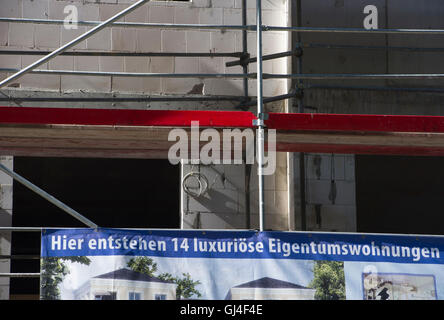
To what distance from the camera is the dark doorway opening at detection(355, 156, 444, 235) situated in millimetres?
11031

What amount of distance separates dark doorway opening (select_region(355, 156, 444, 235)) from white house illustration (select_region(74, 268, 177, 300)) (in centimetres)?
453

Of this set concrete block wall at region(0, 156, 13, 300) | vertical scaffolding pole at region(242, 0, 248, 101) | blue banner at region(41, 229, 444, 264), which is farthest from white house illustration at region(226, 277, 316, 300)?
concrete block wall at region(0, 156, 13, 300)

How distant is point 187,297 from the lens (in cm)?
706

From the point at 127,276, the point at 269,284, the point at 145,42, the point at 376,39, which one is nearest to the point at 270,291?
the point at 269,284

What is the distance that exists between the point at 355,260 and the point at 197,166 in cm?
355

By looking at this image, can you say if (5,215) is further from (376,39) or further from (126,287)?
(376,39)

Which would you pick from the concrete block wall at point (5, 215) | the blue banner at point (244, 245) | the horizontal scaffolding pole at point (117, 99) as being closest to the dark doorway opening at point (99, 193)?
Answer: the concrete block wall at point (5, 215)

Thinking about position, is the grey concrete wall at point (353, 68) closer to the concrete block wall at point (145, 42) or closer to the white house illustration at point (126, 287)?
the concrete block wall at point (145, 42)

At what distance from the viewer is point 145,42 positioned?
1054 centimetres

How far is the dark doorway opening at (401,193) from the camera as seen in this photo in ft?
36.2

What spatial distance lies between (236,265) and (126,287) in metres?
0.97

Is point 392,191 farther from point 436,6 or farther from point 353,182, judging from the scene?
point 436,6

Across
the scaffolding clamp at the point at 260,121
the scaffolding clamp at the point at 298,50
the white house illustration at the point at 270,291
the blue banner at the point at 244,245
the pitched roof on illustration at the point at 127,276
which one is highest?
the scaffolding clamp at the point at 298,50
